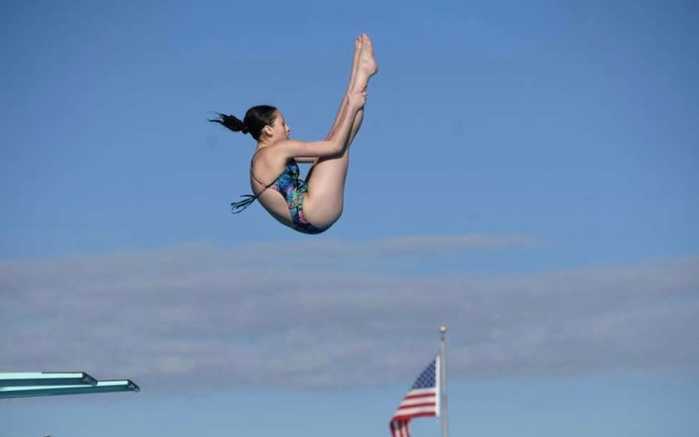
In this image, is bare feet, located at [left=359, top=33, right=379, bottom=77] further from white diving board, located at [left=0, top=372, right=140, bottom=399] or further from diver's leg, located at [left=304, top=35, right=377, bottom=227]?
white diving board, located at [left=0, top=372, right=140, bottom=399]

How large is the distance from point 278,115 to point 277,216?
1.47 meters

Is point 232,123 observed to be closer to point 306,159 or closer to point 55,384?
point 306,159

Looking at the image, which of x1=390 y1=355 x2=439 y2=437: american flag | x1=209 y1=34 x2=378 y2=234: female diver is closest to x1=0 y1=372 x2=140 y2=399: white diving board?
x1=390 y1=355 x2=439 y2=437: american flag

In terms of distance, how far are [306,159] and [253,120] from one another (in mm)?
930

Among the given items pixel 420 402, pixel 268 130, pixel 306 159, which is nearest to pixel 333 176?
pixel 306 159

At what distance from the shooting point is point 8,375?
42375mm

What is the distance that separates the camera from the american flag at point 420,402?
32312mm

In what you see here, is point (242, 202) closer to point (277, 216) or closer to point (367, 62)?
point (277, 216)

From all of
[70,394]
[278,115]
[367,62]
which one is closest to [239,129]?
[278,115]

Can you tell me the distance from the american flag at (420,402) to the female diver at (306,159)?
12.6m

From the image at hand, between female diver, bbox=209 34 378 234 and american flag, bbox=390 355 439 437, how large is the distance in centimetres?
1258

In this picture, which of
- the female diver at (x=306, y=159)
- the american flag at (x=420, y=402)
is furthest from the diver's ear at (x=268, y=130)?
the american flag at (x=420, y=402)

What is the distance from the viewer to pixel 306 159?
20.2 meters

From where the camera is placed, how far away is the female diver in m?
19.9
